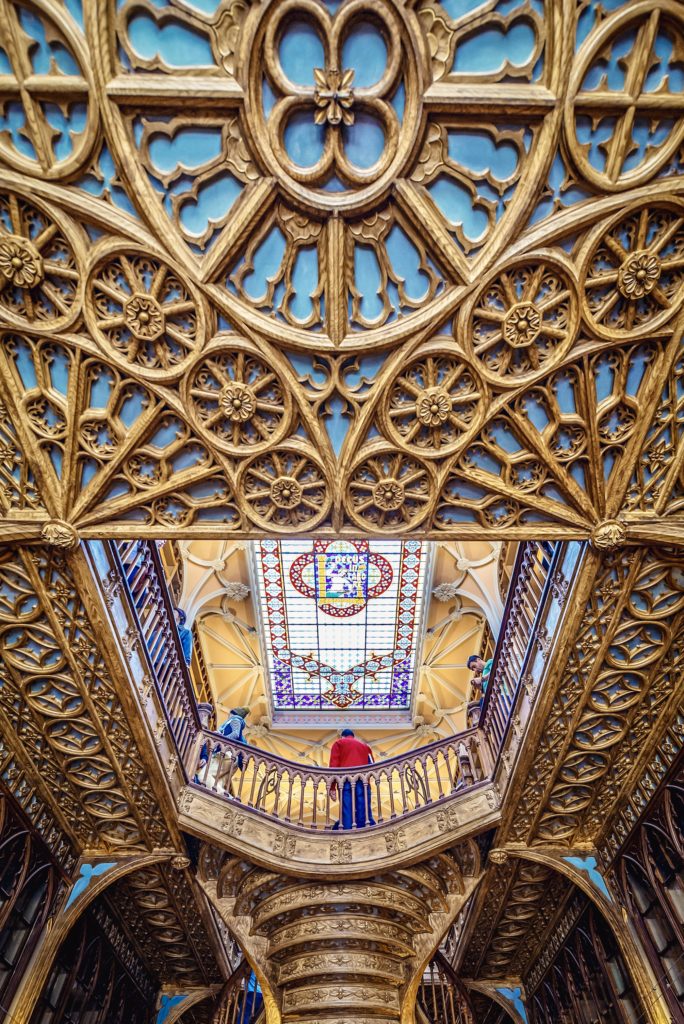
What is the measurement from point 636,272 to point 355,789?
23.4 feet

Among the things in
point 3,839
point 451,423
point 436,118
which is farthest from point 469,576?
point 436,118

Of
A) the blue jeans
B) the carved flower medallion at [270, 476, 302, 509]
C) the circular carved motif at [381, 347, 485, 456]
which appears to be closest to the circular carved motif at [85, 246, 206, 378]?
the carved flower medallion at [270, 476, 302, 509]

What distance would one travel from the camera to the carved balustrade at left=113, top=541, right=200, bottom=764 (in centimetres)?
606

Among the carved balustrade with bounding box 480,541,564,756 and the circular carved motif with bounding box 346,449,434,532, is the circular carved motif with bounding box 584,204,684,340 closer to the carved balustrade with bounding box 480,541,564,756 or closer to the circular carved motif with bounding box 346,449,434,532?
the circular carved motif with bounding box 346,449,434,532

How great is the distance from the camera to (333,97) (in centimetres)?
355

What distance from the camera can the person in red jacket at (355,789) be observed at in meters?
8.29

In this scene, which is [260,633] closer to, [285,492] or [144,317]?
[285,492]

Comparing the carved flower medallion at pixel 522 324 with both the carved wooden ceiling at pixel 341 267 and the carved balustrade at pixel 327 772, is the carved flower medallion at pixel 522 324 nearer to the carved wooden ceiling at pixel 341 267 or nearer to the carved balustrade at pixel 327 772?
the carved wooden ceiling at pixel 341 267

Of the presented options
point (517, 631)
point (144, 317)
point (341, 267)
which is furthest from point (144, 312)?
point (517, 631)

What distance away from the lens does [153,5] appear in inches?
131

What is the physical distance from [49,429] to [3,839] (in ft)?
13.2

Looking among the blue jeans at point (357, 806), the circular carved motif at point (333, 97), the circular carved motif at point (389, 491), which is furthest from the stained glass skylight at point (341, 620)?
the circular carved motif at point (333, 97)

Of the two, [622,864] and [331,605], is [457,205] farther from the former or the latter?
[331,605]

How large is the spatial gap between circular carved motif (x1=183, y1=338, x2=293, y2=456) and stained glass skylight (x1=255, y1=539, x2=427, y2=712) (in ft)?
23.7
